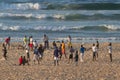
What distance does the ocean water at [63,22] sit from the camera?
43094 mm

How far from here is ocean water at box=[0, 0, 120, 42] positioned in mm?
43094

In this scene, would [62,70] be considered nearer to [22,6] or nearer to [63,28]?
[63,28]

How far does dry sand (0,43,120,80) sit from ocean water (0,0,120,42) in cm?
1001

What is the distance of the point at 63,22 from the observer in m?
56.5

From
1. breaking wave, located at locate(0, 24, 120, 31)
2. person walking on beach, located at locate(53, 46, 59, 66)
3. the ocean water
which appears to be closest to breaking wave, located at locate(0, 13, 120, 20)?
the ocean water

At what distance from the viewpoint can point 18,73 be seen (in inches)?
962

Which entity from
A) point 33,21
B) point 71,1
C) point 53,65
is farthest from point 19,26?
point 71,1

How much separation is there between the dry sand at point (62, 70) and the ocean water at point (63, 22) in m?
10.0

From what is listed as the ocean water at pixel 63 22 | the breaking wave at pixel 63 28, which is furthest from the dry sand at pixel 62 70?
the breaking wave at pixel 63 28

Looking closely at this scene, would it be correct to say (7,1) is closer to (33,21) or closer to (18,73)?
(33,21)

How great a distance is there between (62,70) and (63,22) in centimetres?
3136

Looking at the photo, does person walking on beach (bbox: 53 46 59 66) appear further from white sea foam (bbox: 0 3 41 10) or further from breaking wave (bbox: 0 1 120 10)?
white sea foam (bbox: 0 3 41 10)

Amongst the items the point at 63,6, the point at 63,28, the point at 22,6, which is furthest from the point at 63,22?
the point at 22,6

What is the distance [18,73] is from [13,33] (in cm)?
2071
